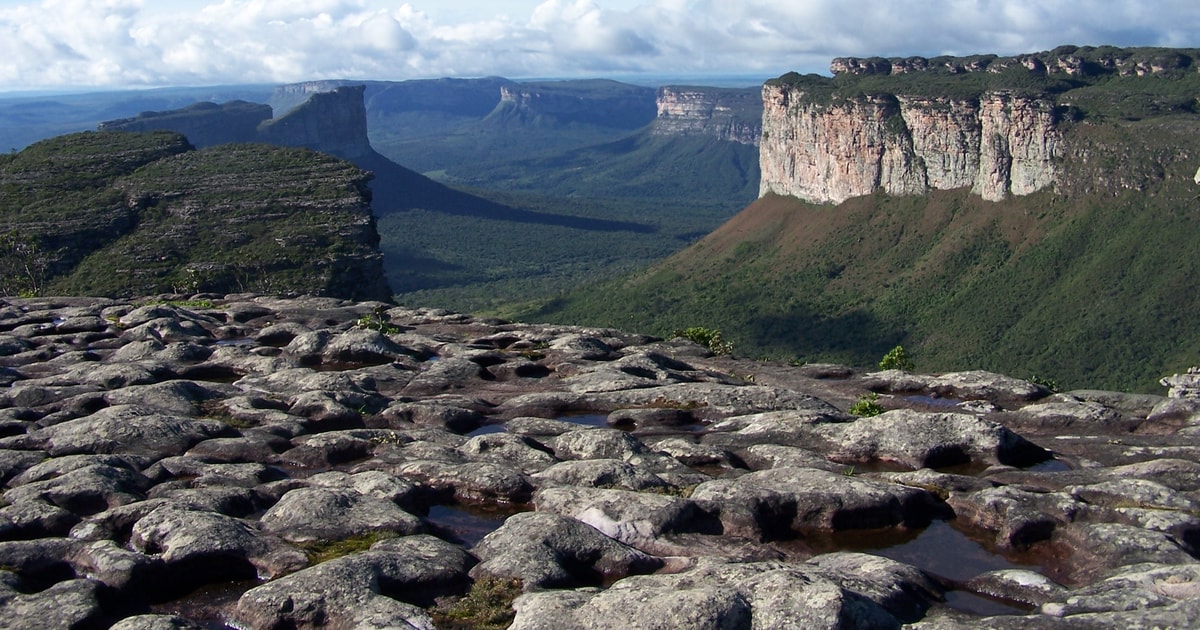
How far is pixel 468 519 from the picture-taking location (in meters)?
25.1

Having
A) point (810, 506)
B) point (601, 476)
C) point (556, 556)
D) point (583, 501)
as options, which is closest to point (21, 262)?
point (601, 476)

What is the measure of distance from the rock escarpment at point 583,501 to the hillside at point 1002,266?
7179 centimetres

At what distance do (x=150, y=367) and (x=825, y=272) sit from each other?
112 meters

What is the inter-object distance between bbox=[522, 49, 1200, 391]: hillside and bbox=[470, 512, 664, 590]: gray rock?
271ft

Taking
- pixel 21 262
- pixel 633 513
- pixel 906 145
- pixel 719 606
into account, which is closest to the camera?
pixel 719 606

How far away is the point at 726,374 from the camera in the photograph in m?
41.9

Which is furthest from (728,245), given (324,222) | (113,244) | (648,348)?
(648,348)

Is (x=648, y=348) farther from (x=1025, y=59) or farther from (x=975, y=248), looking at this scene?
(x=1025, y=59)

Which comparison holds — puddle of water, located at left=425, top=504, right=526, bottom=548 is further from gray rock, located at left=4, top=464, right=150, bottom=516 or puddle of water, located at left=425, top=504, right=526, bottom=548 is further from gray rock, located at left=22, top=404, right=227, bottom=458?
gray rock, located at left=22, top=404, right=227, bottom=458

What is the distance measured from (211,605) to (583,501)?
7.84m

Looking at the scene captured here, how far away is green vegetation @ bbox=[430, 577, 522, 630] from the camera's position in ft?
62.6

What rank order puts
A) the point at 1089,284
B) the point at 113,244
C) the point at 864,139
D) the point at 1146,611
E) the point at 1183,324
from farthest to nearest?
the point at 864,139 < the point at 1089,284 < the point at 1183,324 < the point at 113,244 < the point at 1146,611

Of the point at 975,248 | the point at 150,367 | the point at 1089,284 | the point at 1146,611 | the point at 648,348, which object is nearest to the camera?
the point at 1146,611

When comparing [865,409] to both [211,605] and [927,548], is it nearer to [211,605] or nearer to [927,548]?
[927,548]
